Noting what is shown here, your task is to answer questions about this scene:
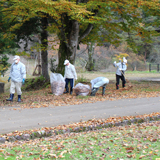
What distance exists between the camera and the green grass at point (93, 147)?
445 cm

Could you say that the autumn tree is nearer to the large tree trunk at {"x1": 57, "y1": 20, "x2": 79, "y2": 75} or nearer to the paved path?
the large tree trunk at {"x1": 57, "y1": 20, "x2": 79, "y2": 75}

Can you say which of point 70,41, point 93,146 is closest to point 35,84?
point 70,41

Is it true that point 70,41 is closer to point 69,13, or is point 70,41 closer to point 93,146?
point 69,13

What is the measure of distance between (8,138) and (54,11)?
343 inches

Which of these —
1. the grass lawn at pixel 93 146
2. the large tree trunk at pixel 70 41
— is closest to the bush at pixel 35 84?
the large tree trunk at pixel 70 41

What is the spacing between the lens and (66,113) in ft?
26.5

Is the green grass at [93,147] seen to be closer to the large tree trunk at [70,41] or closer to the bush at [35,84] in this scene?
the large tree trunk at [70,41]

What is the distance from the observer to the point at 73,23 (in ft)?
51.0

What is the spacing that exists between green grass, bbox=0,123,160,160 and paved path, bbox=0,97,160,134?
3.64 ft

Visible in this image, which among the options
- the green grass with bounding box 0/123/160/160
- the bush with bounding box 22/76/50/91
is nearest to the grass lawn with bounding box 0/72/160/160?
the green grass with bounding box 0/123/160/160

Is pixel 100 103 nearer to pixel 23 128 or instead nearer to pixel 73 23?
pixel 23 128

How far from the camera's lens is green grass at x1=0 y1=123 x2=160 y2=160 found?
4.45m

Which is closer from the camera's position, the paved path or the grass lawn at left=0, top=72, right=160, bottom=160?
the grass lawn at left=0, top=72, right=160, bottom=160

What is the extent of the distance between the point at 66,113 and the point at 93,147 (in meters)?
3.24
